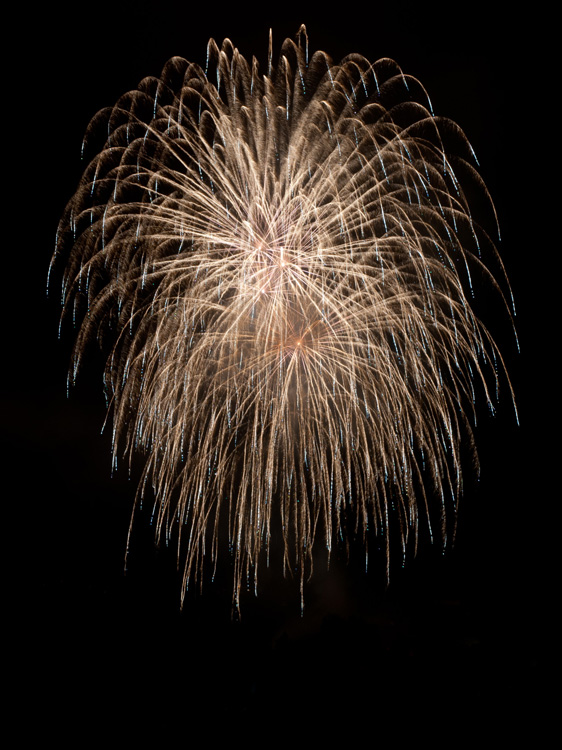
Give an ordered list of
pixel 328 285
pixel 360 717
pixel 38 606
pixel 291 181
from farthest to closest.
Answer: pixel 38 606 → pixel 360 717 → pixel 328 285 → pixel 291 181

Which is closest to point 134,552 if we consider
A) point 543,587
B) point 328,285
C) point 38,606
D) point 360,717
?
point 38,606

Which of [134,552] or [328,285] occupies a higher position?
→ [328,285]

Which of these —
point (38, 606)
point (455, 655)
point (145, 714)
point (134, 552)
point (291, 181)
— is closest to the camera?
point (291, 181)

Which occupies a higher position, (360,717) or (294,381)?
(294,381)

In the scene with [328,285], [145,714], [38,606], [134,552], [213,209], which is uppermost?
[213,209]

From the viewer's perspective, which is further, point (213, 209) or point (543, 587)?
point (543, 587)

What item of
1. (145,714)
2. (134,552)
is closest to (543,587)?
(145,714)

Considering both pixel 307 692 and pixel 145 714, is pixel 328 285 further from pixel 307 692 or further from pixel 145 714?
pixel 145 714

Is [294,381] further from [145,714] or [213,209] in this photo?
[145,714]

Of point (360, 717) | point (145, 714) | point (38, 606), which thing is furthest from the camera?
point (38, 606)
